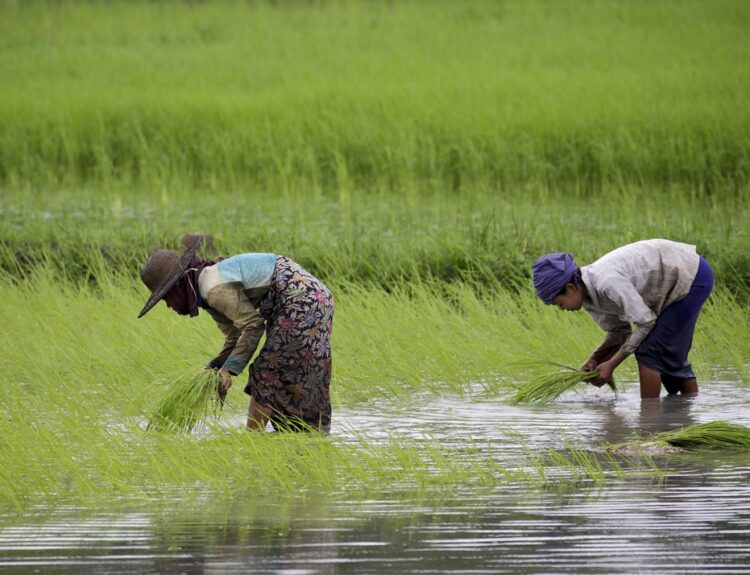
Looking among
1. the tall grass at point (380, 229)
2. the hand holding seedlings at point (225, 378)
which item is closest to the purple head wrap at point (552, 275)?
the hand holding seedlings at point (225, 378)

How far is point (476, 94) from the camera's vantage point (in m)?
14.9

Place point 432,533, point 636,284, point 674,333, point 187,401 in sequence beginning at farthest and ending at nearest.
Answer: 1. point 674,333
2. point 636,284
3. point 187,401
4. point 432,533

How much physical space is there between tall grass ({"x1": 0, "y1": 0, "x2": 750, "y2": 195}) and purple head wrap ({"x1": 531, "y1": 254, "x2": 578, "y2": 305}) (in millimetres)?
6081

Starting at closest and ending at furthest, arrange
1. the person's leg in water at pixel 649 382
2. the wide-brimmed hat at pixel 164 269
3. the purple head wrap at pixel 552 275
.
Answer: the wide-brimmed hat at pixel 164 269 < the purple head wrap at pixel 552 275 < the person's leg in water at pixel 649 382

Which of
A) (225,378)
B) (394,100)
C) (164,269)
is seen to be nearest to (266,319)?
(225,378)

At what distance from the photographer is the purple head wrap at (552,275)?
217 inches

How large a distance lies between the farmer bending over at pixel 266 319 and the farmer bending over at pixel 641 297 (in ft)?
3.36

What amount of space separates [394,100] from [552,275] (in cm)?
948

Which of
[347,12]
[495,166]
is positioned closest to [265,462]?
[495,166]

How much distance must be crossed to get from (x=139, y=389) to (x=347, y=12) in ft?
55.7

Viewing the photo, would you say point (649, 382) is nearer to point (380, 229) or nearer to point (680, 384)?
point (680, 384)

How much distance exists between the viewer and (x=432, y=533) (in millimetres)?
4082

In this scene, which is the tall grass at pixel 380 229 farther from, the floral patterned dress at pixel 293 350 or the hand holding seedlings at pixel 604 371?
the floral patterned dress at pixel 293 350

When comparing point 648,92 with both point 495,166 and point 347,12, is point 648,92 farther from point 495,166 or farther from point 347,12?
point 347,12
